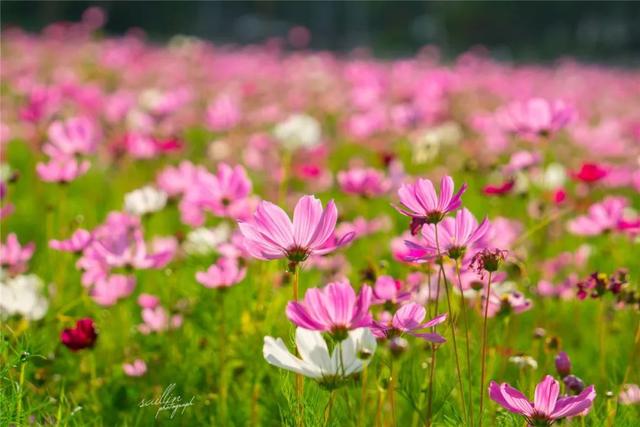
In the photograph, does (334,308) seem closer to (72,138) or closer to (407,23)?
(72,138)

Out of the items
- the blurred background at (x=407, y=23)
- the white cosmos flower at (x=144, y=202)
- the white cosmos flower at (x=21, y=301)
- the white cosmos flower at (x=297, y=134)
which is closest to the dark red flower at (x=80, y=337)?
the white cosmos flower at (x=21, y=301)

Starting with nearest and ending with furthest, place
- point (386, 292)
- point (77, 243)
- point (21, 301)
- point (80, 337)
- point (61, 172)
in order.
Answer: point (386, 292) < point (80, 337) < point (21, 301) < point (77, 243) < point (61, 172)

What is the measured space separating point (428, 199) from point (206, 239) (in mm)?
874

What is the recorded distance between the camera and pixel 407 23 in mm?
23344

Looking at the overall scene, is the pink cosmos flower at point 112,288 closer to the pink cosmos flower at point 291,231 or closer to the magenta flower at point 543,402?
the pink cosmos flower at point 291,231

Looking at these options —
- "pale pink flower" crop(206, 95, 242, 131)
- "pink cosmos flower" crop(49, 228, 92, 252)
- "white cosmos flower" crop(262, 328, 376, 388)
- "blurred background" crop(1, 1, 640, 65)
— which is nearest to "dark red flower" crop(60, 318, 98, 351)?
"pink cosmos flower" crop(49, 228, 92, 252)

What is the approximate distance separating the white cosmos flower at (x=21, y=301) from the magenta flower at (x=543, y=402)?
33.0 inches

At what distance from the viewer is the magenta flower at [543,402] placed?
83 cm

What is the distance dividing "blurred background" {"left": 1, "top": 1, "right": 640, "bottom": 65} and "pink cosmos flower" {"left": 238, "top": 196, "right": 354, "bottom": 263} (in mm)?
17138

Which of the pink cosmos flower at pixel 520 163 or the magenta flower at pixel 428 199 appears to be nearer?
the magenta flower at pixel 428 199

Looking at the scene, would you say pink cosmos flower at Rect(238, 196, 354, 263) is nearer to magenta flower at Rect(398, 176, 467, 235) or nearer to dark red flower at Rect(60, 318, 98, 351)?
magenta flower at Rect(398, 176, 467, 235)

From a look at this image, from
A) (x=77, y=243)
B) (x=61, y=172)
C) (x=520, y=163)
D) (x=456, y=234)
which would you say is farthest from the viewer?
(x=520, y=163)

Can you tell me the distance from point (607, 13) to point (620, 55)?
10.4ft

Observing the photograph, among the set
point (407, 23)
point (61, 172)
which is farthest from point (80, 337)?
point (407, 23)
